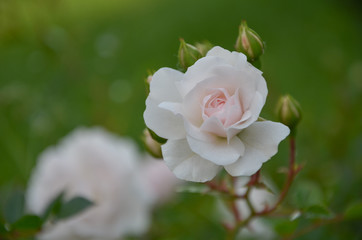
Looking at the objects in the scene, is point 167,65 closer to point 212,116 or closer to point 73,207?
point 73,207

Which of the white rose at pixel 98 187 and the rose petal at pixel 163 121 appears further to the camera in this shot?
the white rose at pixel 98 187

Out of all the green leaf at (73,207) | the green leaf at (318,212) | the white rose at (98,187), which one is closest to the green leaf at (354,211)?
the green leaf at (318,212)

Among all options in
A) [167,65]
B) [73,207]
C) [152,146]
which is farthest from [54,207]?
[167,65]

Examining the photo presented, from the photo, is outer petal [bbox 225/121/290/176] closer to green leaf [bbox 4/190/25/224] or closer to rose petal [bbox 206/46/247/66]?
rose petal [bbox 206/46/247/66]

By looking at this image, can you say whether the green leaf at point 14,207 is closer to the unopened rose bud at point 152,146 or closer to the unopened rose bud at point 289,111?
the unopened rose bud at point 152,146

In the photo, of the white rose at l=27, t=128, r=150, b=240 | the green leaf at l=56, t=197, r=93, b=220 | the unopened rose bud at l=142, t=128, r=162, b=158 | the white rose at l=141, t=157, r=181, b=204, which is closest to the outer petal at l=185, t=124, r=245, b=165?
the unopened rose bud at l=142, t=128, r=162, b=158

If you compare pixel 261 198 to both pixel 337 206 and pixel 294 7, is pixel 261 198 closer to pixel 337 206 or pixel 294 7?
pixel 337 206

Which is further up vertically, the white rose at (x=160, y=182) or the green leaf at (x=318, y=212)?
the green leaf at (x=318, y=212)

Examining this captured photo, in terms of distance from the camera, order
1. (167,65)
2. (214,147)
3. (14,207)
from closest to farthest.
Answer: (214,147) → (14,207) → (167,65)
